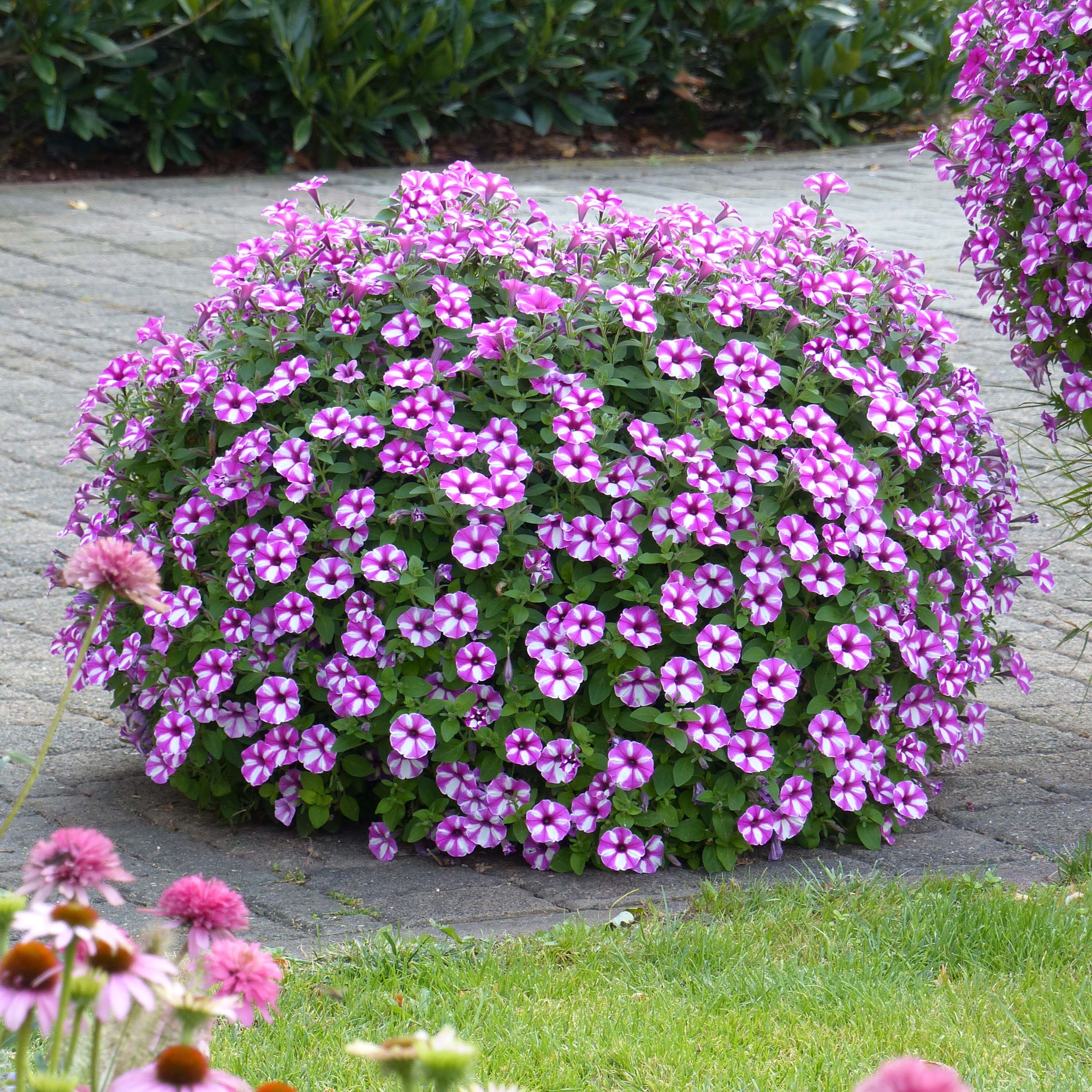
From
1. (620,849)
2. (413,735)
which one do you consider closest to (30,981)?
(413,735)

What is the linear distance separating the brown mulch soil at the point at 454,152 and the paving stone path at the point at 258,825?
230 cm

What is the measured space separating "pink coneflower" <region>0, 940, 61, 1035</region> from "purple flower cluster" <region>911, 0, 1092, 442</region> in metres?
2.97

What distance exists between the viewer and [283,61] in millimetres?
11109

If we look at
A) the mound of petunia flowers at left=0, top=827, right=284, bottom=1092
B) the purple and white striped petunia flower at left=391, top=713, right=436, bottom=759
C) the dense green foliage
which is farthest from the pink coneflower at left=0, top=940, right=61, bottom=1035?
the dense green foliage

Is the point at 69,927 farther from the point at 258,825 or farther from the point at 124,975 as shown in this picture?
the point at 258,825

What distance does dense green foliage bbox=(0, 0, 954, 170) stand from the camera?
11.0 metres

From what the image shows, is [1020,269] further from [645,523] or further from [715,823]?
[715,823]

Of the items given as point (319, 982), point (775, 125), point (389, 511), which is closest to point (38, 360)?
point (389, 511)

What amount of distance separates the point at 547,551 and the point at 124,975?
209cm

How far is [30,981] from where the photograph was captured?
120 cm

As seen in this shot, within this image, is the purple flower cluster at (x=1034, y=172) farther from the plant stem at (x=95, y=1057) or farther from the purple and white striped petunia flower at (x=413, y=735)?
the plant stem at (x=95, y=1057)

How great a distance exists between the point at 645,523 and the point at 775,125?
10.7 metres

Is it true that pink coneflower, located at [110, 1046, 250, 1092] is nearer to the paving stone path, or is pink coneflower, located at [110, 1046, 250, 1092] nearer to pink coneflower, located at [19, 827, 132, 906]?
pink coneflower, located at [19, 827, 132, 906]

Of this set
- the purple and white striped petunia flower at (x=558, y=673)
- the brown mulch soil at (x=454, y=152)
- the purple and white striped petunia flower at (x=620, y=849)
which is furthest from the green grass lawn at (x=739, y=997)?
the brown mulch soil at (x=454, y=152)
